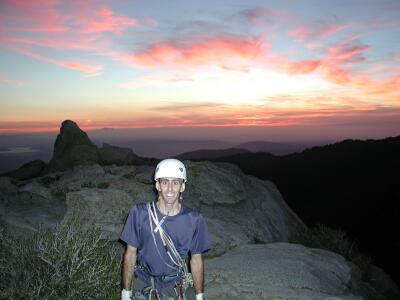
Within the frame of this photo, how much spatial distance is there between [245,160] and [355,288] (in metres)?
117

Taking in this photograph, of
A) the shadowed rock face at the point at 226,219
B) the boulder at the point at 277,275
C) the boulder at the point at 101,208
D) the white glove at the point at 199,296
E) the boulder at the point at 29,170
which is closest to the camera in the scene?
the white glove at the point at 199,296

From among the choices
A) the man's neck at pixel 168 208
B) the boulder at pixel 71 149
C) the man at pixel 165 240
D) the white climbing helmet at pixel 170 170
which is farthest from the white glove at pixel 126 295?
the boulder at pixel 71 149

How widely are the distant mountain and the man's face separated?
40.9 meters

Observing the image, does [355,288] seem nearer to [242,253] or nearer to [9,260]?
[242,253]

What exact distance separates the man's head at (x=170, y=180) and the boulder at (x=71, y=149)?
28.2m

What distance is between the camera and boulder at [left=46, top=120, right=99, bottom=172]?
3284 cm

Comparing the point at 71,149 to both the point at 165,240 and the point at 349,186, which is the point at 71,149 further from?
the point at 349,186

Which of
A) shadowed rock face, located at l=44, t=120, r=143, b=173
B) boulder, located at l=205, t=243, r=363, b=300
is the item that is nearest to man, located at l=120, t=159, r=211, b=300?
boulder, located at l=205, t=243, r=363, b=300

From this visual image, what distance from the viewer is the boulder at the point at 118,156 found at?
3309 centimetres

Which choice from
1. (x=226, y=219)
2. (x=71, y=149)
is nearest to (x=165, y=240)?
(x=226, y=219)

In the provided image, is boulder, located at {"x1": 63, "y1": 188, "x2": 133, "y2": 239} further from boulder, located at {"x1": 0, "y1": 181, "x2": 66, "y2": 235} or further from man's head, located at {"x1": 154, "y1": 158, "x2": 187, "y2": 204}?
man's head, located at {"x1": 154, "y1": 158, "x2": 187, "y2": 204}

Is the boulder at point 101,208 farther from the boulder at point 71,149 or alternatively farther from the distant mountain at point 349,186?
the distant mountain at point 349,186

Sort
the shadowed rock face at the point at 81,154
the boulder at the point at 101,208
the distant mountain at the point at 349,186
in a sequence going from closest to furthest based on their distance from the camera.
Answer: the boulder at the point at 101,208, the shadowed rock face at the point at 81,154, the distant mountain at the point at 349,186

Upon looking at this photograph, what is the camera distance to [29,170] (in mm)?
31172
